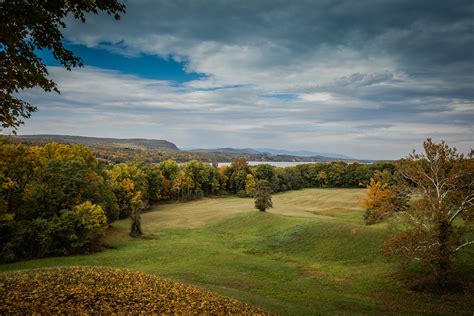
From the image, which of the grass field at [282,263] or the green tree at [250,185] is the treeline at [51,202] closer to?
the grass field at [282,263]

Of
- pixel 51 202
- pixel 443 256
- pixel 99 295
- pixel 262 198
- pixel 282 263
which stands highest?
pixel 443 256

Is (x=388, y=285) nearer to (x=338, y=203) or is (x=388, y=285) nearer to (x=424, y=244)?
(x=424, y=244)

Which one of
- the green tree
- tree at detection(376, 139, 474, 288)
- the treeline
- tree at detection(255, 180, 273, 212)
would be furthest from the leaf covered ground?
the green tree

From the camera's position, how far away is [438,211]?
22.1 metres

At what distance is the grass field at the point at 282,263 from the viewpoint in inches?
815

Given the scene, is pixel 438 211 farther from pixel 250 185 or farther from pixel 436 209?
pixel 250 185

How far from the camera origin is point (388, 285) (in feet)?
80.7

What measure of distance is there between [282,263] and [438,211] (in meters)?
15.9

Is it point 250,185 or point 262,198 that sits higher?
point 262,198

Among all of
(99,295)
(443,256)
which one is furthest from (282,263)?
(99,295)

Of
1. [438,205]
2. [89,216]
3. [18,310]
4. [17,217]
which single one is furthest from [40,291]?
[17,217]

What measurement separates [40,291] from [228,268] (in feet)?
64.7

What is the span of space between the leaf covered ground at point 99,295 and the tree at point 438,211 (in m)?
14.1

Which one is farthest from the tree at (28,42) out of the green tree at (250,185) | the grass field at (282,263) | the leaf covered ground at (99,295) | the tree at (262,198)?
the green tree at (250,185)
